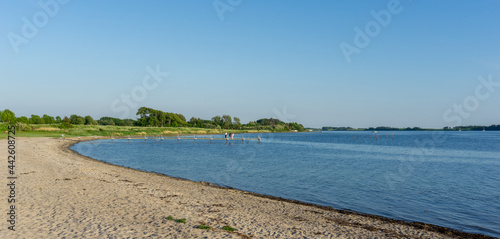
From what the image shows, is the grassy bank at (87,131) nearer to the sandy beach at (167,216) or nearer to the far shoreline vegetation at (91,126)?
the far shoreline vegetation at (91,126)

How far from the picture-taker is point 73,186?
1639cm

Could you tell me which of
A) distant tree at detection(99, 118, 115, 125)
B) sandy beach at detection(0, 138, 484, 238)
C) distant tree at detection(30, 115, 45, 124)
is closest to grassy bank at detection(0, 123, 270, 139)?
distant tree at detection(30, 115, 45, 124)

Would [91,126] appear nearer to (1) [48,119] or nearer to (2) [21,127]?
(2) [21,127]

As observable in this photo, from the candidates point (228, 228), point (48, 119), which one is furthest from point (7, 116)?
point (228, 228)

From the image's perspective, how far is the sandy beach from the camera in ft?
31.3

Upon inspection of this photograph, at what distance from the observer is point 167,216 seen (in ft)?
37.7

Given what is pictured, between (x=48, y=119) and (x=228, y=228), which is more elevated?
(x=48, y=119)

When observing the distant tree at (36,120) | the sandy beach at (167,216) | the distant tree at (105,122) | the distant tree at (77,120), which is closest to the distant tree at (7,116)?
the distant tree at (36,120)

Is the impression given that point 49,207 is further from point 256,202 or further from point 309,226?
point 309,226

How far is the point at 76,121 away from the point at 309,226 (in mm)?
158173

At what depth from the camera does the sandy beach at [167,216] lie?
955 centimetres

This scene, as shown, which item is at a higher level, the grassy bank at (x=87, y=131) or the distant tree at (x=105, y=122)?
the distant tree at (x=105, y=122)

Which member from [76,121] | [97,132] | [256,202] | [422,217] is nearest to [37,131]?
[97,132]

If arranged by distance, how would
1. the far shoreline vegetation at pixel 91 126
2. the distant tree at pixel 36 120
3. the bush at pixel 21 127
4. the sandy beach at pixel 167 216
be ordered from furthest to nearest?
1. the distant tree at pixel 36 120
2. the far shoreline vegetation at pixel 91 126
3. the bush at pixel 21 127
4. the sandy beach at pixel 167 216
